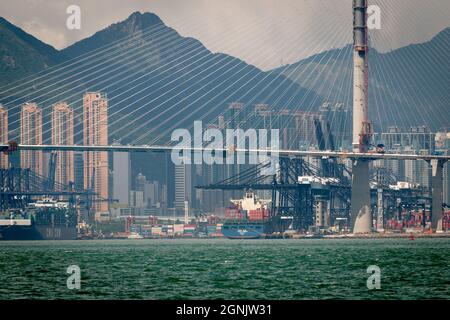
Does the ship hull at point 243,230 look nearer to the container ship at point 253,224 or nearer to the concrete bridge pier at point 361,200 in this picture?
the container ship at point 253,224

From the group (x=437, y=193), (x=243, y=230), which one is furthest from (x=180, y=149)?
(x=243, y=230)

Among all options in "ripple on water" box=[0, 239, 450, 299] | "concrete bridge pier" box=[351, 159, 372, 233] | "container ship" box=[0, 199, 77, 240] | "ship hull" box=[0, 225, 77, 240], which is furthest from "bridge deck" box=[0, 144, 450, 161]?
"ripple on water" box=[0, 239, 450, 299]

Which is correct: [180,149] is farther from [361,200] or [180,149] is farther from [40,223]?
[40,223]

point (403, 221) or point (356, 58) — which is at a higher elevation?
point (356, 58)

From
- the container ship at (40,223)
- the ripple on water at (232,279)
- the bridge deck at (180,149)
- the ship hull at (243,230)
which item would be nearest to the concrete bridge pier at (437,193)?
the bridge deck at (180,149)
